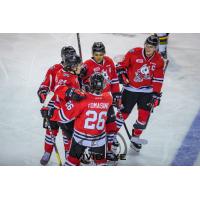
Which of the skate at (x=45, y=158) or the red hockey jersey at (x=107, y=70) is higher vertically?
the red hockey jersey at (x=107, y=70)

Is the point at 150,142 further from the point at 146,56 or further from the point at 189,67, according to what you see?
the point at 189,67

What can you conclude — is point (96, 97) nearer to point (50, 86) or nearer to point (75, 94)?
point (75, 94)

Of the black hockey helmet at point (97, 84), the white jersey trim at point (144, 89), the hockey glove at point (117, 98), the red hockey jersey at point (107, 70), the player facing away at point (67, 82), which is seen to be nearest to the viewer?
the black hockey helmet at point (97, 84)

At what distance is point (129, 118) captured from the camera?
12.9ft

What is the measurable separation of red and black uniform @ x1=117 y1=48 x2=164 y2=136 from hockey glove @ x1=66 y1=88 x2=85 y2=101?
70cm

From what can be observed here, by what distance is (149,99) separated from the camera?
3602 mm

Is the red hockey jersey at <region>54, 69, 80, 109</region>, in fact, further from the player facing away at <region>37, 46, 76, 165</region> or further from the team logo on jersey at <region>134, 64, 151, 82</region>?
the team logo on jersey at <region>134, 64, 151, 82</region>

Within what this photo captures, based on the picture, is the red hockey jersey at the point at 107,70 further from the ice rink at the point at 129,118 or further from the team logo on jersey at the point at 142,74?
the ice rink at the point at 129,118

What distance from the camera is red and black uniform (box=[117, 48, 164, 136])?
3486 mm

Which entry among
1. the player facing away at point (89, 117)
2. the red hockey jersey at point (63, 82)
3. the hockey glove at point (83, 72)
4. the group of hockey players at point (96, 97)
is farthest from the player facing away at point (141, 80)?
the player facing away at point (89, 117)

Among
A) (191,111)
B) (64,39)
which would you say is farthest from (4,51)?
(191,111)

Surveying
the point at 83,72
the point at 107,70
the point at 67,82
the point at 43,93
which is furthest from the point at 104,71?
the point at 43,93

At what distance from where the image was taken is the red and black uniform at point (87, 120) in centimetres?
284
